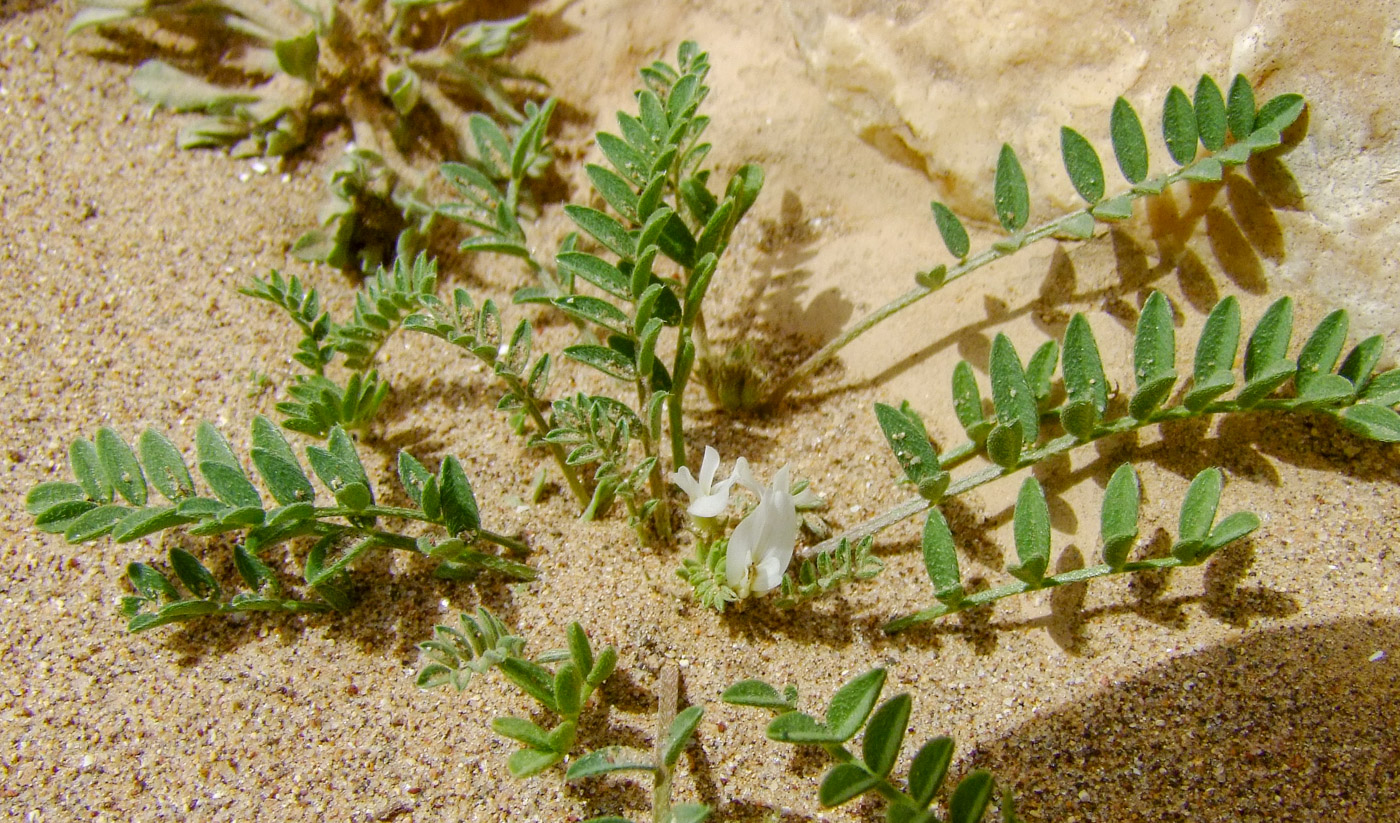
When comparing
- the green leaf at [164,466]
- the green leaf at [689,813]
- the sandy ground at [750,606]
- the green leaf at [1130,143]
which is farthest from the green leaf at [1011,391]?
the green leaf at [164,466]

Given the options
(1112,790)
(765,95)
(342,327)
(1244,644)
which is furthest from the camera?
(765,95)

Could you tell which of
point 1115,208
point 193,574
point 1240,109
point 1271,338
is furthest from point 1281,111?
point 193,574

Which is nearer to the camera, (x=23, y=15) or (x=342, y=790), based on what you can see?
(x=342, y=790)

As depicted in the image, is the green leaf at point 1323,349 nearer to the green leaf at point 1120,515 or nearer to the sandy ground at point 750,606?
the sandy ground at point 750,606

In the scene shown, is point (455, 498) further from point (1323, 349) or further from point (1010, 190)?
point (1323, 349)

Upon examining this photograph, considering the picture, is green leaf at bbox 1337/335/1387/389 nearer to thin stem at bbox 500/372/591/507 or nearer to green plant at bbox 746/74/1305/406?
green plant at bbox 746/74/1305/406

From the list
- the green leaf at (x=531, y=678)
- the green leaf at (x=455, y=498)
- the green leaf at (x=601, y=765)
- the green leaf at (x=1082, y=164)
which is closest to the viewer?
the green leaf at (x=601, y=765)

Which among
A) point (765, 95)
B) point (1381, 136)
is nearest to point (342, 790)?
point (765, 95)

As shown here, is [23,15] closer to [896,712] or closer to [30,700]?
[30,700]
